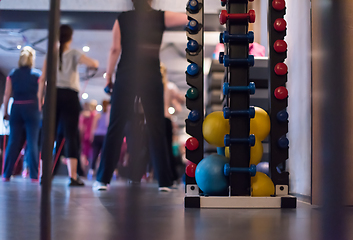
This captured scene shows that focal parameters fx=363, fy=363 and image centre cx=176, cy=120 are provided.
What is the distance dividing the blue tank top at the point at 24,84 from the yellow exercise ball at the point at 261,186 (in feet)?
8.00

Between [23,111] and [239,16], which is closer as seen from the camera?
[239,16]

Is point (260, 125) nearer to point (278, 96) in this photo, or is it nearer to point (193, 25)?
point (278, 96)

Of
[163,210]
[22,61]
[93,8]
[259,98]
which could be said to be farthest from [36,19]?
[163,210]

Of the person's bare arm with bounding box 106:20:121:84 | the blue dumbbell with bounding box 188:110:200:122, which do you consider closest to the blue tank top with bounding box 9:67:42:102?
the person's bare arm with bounding box 106:20:121:84

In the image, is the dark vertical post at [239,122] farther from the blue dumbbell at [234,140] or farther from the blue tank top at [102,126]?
the blue tank top at [102,126]

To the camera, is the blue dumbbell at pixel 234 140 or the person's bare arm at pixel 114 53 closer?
the blue dumbbell at pixel 234 140

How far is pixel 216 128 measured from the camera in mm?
1653

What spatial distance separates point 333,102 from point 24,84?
2699mm

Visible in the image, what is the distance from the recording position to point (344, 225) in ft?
3.56

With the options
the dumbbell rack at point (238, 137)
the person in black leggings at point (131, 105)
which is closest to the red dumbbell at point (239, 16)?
the dumbbell rack at point (238, 137)

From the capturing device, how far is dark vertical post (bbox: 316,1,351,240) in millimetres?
1634

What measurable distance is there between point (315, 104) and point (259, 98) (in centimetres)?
84

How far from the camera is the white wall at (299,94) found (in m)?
1.85

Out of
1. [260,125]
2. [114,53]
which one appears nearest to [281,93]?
[260,125]
